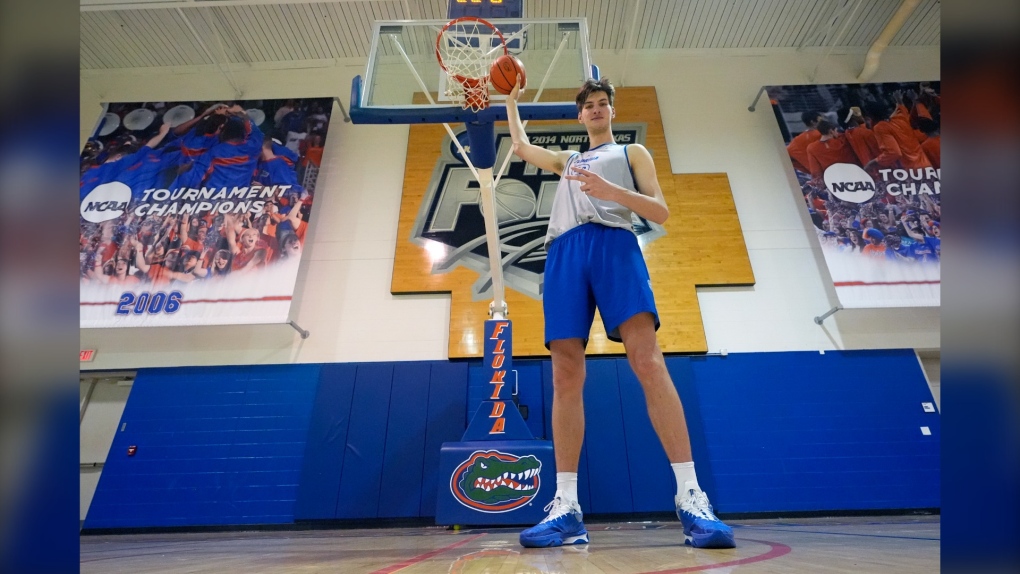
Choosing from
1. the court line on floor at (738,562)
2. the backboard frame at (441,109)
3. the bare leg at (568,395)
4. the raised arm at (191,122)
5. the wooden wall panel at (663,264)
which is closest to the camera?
the court line on floor at (738,562)

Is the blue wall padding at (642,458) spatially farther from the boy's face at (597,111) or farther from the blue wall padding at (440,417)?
the boy's face at (597,111)

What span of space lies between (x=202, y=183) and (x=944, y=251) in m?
6.43

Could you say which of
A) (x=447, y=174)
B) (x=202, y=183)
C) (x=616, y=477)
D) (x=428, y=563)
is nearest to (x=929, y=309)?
(x=616, y=477)

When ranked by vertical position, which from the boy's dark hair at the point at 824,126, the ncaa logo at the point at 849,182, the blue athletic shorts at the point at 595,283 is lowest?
the blue athletic shorts at the point at 595,283

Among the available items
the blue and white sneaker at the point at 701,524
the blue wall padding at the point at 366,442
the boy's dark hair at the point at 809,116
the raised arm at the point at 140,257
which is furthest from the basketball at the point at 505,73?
the boy's dark hair at the point at 809,116

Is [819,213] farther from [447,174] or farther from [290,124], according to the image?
[290,124]

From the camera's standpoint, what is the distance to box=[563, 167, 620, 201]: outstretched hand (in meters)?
1.51

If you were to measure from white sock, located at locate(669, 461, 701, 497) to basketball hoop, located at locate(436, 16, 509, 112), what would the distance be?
2.13 meters

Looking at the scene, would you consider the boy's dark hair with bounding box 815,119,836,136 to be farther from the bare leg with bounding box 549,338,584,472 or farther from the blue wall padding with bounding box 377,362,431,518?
the bare leg with bounding box 549,338,584,472

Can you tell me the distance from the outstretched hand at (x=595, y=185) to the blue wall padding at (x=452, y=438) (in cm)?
326

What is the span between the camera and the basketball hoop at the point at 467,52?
9.69ft

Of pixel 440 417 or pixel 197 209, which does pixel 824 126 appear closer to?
pixel 440 417

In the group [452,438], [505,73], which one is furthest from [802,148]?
[452,438]

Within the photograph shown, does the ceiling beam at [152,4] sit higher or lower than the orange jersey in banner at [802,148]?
higher
